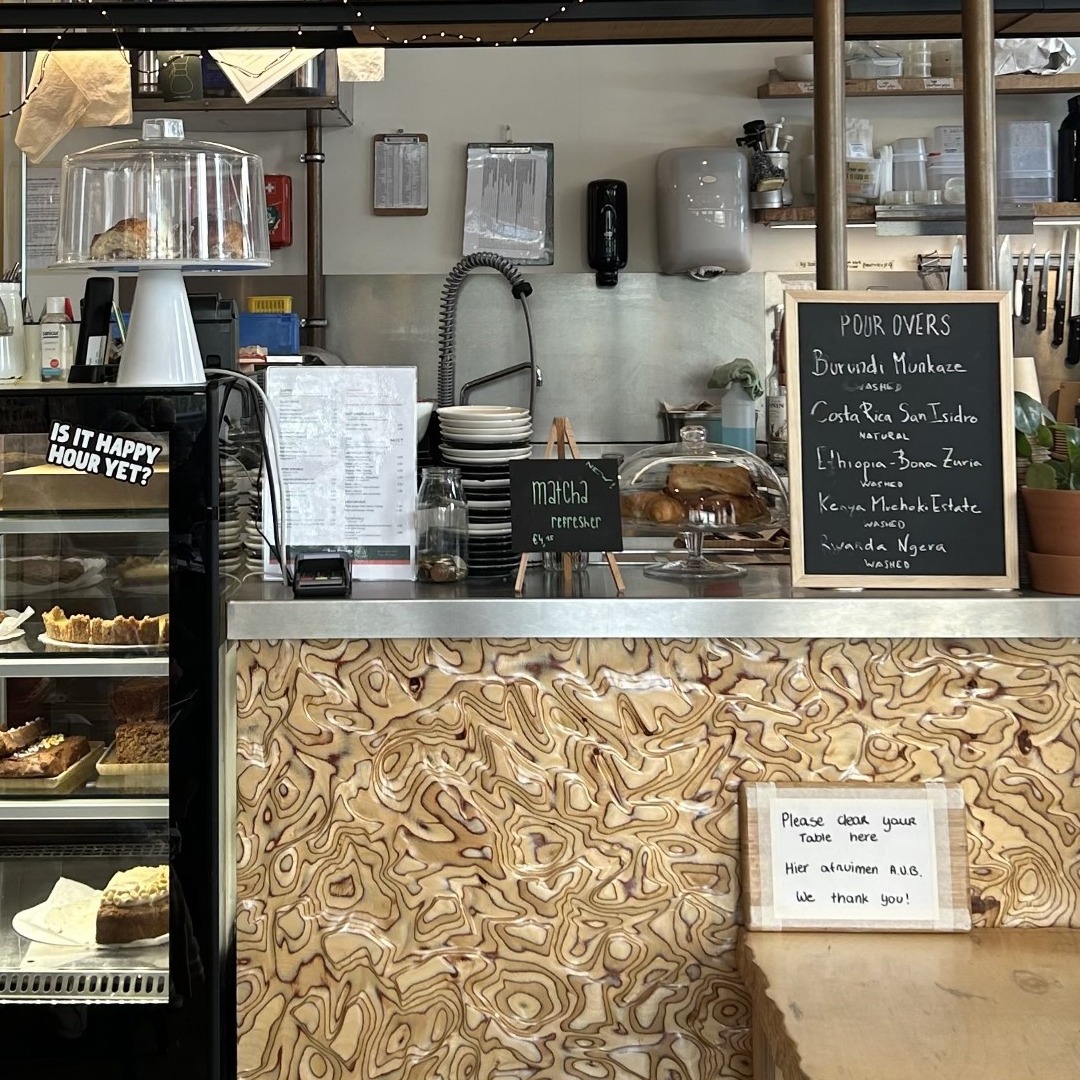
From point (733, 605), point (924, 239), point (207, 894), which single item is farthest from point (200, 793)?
point (924, 239)

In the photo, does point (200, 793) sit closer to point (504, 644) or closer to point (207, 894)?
point (207, 894)

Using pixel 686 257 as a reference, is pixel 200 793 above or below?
below

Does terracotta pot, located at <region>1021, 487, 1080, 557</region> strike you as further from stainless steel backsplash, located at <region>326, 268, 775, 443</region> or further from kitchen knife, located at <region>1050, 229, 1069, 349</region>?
kitchen knife, located at <region>1050, 229, 1069, 349</region>

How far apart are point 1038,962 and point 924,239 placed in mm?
3914

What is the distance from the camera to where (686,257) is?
473 cm

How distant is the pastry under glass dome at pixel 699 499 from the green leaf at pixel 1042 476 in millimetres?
381

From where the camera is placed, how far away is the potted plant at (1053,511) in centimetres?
170

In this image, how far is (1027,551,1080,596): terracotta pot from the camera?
170 centimetres

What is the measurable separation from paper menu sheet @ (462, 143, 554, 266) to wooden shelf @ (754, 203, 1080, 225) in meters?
0.89

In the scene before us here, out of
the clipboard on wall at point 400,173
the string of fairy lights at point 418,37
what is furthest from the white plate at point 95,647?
the clipboard on wall at point 400,173

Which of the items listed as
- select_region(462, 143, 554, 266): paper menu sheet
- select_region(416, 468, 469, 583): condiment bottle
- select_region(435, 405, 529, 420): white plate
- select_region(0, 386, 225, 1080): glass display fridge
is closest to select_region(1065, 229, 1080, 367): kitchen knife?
select_region(462, 143, 554, 266): paper menu sheet

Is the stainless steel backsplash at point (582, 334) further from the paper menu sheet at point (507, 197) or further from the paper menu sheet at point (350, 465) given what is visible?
the paper menu sheet at point (350, 465)

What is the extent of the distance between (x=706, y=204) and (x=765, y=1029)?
3740 mm

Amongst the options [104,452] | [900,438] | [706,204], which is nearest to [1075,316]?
[706,204]
